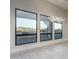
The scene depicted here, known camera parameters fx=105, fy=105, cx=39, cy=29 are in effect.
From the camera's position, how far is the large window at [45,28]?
342 inches

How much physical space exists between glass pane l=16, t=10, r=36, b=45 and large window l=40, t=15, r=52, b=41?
995 millimetres

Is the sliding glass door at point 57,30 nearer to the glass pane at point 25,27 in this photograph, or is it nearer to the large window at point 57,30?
the large window at point 57,30

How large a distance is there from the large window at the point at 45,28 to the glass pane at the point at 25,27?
3.26 ft

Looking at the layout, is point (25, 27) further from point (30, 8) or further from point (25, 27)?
point (30, 8)

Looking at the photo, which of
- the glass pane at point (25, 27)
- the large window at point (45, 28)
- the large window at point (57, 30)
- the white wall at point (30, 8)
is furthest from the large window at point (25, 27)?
the large window at point (57, 30)

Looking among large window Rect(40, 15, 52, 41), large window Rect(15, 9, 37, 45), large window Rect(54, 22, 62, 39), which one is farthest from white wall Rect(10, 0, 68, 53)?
large window Rect(54, 22, 62, 39)

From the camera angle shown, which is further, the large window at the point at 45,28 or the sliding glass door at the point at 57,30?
the sliding glass door at the point at 57,30

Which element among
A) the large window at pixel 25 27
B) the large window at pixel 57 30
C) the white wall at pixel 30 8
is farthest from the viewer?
the large window at pixel 57 30

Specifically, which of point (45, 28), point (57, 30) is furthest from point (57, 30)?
point (45, 28)

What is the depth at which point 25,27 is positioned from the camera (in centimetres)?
710
